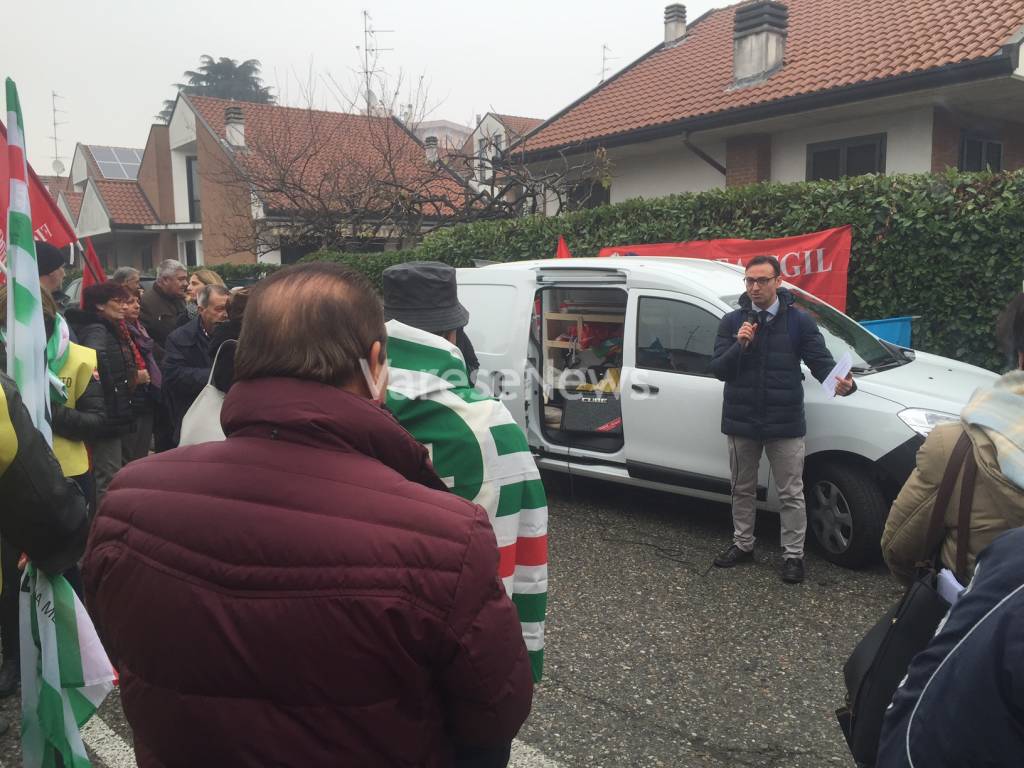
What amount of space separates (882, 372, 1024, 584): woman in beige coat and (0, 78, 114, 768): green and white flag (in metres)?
2.42

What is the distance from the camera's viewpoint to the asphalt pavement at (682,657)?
3244mm

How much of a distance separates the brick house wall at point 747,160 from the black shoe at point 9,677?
509 inches

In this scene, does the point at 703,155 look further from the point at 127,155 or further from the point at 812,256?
the point at 127,155

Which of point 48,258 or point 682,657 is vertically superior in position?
point 48,258

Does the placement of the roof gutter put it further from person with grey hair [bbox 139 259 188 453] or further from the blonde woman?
person with grey hair [bbox 139 259 188 453]

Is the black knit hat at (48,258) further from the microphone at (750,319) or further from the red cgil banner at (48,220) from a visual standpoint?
the microphone at (750,319)

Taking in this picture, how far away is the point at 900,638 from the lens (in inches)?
82.1

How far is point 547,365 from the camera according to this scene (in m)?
6.73

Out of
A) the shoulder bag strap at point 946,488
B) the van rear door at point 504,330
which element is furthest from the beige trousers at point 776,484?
the shoulder bag strap at point 946,488

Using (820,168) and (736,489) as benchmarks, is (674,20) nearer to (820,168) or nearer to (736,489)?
(820,168)

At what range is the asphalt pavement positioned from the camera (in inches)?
128

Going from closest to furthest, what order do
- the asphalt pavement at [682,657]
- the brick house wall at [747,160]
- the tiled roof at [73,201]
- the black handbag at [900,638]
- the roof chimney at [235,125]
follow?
the black handbag at [900,638] → the asphalt pavement at [682,657] → the brick house wall at [747,160] → the roof chimney at [235,125] → the tiled roof at [73,201]

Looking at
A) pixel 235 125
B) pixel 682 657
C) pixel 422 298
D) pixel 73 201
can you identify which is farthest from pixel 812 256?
pixel 73 201

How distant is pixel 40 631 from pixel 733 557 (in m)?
3.88
